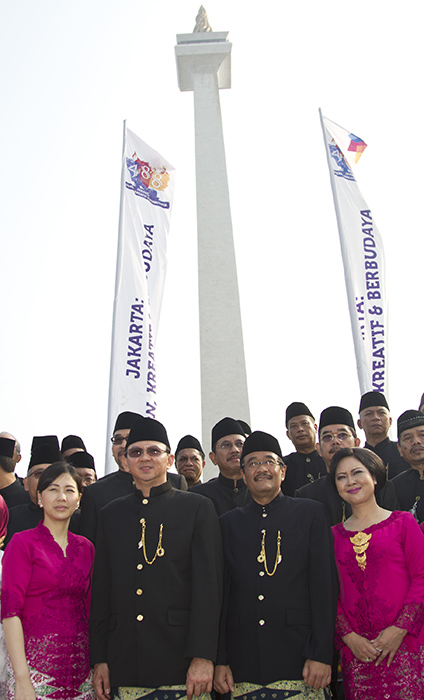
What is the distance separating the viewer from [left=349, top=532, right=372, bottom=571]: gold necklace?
308cm

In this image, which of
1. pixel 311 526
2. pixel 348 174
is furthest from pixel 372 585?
pixel 348 174

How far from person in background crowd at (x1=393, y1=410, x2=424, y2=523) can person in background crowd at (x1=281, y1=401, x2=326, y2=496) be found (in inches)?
39.0

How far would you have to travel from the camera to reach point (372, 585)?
9.86 feet

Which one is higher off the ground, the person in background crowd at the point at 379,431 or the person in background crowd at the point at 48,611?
the person in background crowd at the point at 379,431

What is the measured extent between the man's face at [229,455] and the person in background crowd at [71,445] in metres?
1.68

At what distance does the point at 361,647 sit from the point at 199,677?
0.80m

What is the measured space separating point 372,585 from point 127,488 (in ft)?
6.39

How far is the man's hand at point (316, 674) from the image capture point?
2814 millimetres

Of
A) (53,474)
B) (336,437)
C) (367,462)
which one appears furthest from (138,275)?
(367,462)

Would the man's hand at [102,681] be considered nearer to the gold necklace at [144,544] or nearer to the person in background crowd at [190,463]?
the gold necklace at [144,544]

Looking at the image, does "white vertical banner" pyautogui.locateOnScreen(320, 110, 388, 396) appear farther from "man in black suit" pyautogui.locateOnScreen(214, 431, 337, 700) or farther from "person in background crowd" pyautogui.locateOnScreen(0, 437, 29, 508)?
"man in black suit" pyautogui.locateOnScreen(214, 431, 337, 700)

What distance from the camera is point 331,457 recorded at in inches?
177

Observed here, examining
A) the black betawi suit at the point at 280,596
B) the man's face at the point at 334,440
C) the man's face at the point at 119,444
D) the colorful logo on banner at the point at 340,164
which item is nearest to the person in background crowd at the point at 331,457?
the man's face at the point at 334,440

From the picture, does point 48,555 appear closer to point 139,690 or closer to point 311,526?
point 139,690
